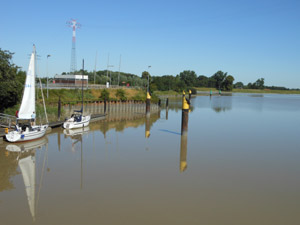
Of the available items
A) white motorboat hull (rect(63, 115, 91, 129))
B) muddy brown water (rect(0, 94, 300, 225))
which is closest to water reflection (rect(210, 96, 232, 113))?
white motorboat hull (rect(63, 115, 91, 129))

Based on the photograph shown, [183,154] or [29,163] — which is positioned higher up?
[183,154]

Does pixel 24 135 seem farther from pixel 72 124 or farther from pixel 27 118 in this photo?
pixel 72 124

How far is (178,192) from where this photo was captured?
556 inches

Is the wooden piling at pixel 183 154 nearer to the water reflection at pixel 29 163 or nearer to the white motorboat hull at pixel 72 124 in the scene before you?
the water reflection at pixel 29 163

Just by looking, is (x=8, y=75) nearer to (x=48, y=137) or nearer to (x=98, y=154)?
(x=48, y=137)

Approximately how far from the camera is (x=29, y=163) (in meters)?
18.7

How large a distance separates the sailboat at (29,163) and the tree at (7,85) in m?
6.84

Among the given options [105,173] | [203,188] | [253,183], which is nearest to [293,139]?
[253,183]

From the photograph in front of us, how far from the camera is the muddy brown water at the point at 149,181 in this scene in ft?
38.5

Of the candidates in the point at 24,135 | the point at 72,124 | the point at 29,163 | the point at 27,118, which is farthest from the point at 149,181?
the point at 72,124

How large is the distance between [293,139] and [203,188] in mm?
18347

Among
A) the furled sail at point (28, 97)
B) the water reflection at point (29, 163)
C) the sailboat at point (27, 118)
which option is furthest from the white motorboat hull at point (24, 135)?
the furled sail at point (28, 97)

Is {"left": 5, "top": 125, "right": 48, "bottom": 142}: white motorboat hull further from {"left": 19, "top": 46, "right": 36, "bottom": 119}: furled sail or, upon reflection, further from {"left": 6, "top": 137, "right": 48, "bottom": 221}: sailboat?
{"left": 19, "top": 46, "right": 36, "bottom": 119}: furled sail

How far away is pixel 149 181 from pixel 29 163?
8594mm
